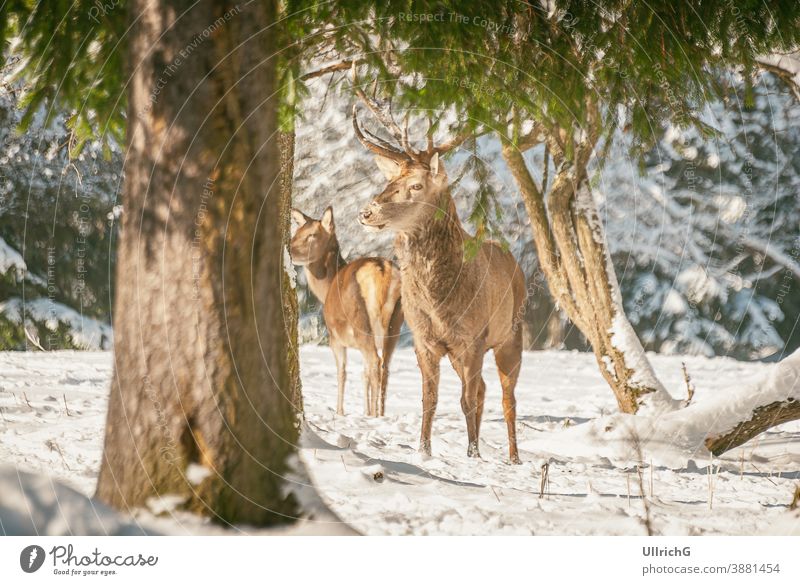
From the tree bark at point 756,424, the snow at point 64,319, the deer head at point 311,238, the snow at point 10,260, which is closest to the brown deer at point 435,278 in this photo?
the deer head at point 311,238

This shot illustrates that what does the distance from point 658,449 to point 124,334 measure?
Result: 3.82m

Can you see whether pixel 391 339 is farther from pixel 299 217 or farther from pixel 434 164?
pixel 434 164

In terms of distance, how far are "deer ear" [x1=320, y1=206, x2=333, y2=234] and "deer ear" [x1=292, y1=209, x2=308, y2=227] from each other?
12 cm

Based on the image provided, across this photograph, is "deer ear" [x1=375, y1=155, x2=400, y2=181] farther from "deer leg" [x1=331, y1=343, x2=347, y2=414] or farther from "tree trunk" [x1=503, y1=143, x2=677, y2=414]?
"tree trunk" [x1=503, y1=143, x2=677, y2=414]

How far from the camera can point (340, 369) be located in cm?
525

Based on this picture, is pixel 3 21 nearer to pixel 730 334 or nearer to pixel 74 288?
pixel 74 288

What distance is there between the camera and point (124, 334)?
395cm

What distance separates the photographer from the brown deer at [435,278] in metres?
4.77

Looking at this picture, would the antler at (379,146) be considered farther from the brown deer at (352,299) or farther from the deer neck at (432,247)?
the brown deer at (352,299)

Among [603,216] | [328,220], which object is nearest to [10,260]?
[328,220]

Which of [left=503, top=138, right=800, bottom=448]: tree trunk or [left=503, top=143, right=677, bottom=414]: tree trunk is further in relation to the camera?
[left=503, top=143, right=677, bottom=414]: tree trunk

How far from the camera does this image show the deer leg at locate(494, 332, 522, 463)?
16.6ft

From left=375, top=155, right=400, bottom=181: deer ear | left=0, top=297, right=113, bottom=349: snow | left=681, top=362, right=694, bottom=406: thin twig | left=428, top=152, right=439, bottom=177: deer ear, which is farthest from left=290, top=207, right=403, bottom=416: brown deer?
left=681, top=362, right=694, bottom=406: thin twig
